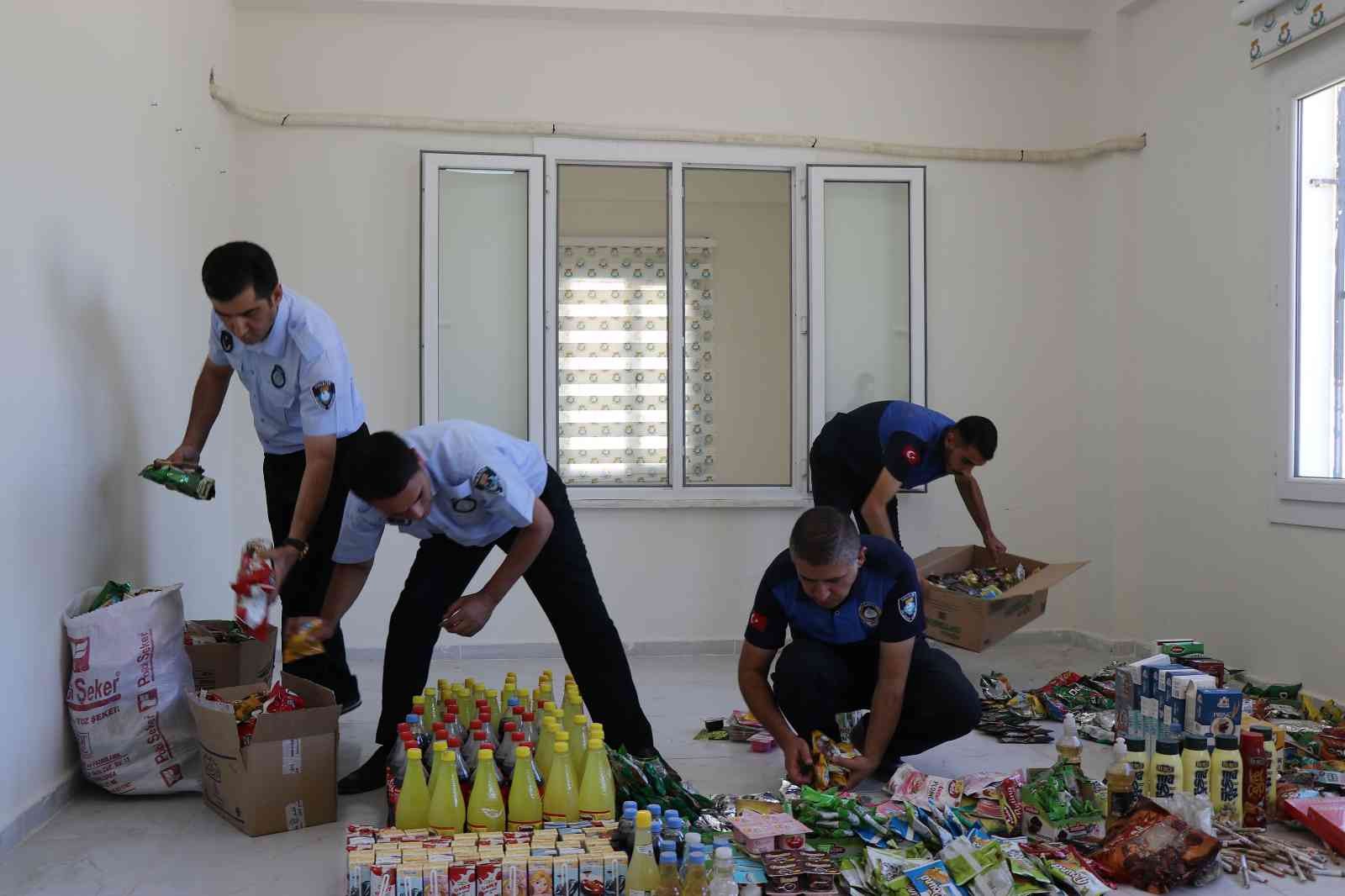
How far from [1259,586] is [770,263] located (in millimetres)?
4831

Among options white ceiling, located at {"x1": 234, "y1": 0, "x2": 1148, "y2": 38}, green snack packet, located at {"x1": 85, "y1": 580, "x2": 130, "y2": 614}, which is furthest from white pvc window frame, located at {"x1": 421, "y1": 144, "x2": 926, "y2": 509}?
green snack packet, located at {"x1": 85, "y1": 580, "x2": 130, "y2": 614}

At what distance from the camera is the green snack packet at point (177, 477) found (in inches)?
123

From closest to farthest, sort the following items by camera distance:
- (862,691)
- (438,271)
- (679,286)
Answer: (862,691) → (438,271) → (679,286)

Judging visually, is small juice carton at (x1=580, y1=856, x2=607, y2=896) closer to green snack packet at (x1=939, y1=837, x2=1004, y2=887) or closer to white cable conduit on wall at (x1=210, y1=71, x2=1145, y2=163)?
green snack packet at (x1=939, y1=837, x2=1004, y2=887)

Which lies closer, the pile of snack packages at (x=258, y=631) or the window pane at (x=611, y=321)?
the pile of snack packages at (x=258, y=631)

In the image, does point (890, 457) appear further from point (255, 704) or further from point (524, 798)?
point (255, 704)

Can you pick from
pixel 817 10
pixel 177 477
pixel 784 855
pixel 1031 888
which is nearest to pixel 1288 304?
pixel 817 10

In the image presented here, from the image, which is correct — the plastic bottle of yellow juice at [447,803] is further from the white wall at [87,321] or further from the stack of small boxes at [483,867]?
the white wall at [87,321]

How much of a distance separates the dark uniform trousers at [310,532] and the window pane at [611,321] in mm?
4262

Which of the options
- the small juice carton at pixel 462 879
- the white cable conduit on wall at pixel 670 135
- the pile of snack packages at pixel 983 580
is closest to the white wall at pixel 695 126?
the white cable conduit on wall at pixel 670 135

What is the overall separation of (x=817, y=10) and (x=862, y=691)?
3.48 meters

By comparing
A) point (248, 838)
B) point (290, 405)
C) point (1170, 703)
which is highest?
point (290, 405)

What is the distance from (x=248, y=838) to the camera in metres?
2.69

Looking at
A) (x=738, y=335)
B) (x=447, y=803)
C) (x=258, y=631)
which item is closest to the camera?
(x=447, y=803)
